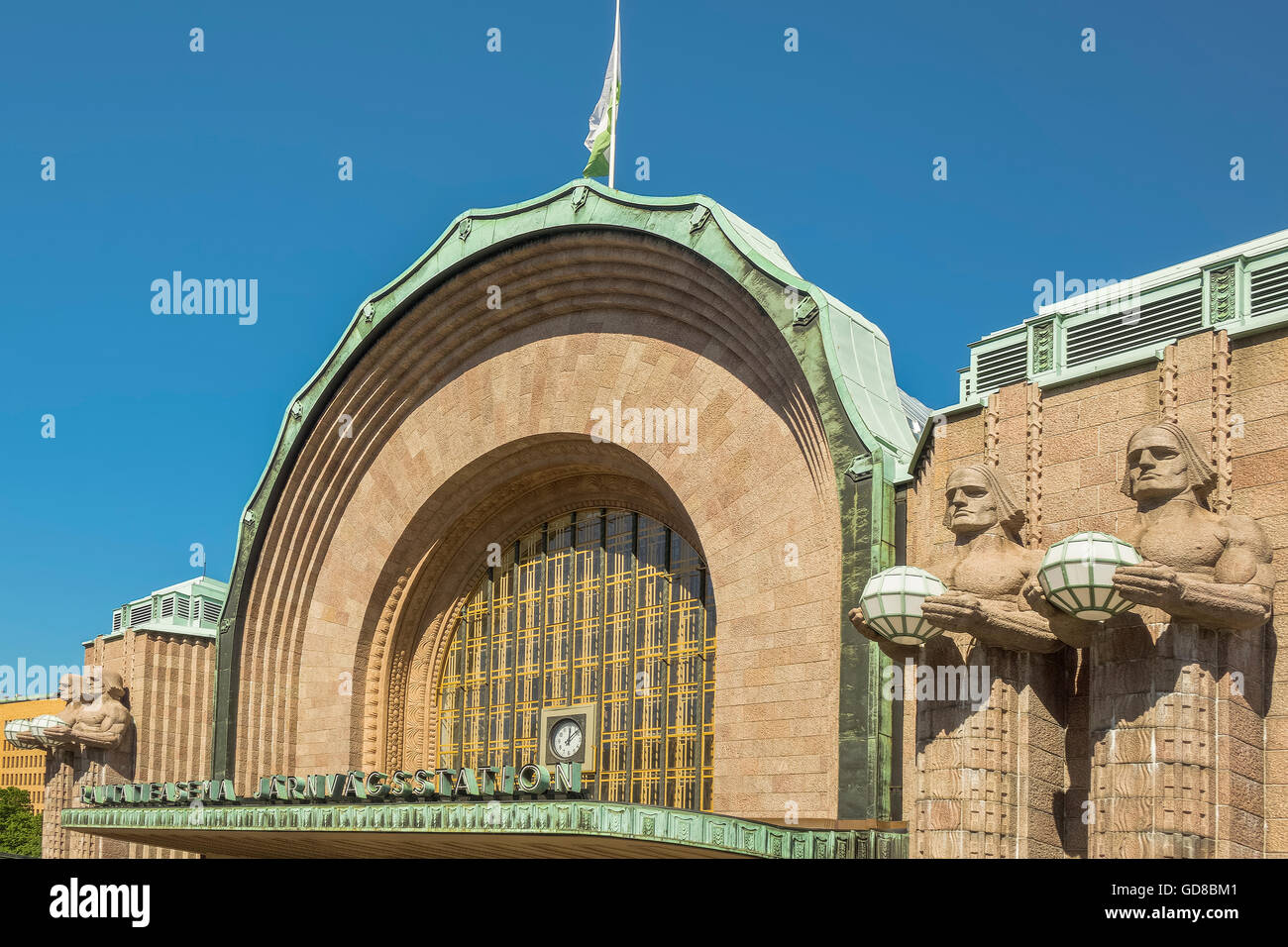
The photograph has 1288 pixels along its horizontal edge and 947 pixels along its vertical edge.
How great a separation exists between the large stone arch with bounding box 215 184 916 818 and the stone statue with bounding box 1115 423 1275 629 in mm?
5314

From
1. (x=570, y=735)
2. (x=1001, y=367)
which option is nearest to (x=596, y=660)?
(x=570, y=735)

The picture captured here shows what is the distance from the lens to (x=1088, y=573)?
46.0ft

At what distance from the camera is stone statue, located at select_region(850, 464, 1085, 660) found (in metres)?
15.6

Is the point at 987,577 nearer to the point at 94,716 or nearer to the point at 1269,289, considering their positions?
the point at 1269,289

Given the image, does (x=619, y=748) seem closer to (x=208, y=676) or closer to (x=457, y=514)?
(x=457, y=514)

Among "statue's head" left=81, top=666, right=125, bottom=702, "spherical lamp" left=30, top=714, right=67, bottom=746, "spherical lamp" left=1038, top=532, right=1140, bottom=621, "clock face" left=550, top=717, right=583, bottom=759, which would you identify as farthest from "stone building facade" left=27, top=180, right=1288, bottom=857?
"spherical lamp" left=30, top=714, right=67, bottom=746

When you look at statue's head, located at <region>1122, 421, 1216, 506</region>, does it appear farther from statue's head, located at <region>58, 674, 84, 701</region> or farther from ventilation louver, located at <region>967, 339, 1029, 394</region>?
statue's head, located at <region>58, 674, 84, 701</region>

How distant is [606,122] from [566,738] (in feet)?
38.5

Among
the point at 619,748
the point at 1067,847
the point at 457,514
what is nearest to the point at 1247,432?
the point at 1067,847

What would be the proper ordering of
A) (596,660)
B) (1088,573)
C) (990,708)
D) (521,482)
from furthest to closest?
(521,482), (596,660), (990,708), (1088,573)

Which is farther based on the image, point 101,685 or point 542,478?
point 101,685

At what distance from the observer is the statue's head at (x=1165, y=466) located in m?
14.9

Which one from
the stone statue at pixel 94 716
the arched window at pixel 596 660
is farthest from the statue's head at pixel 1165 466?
the stone statue at pixel 94 716
